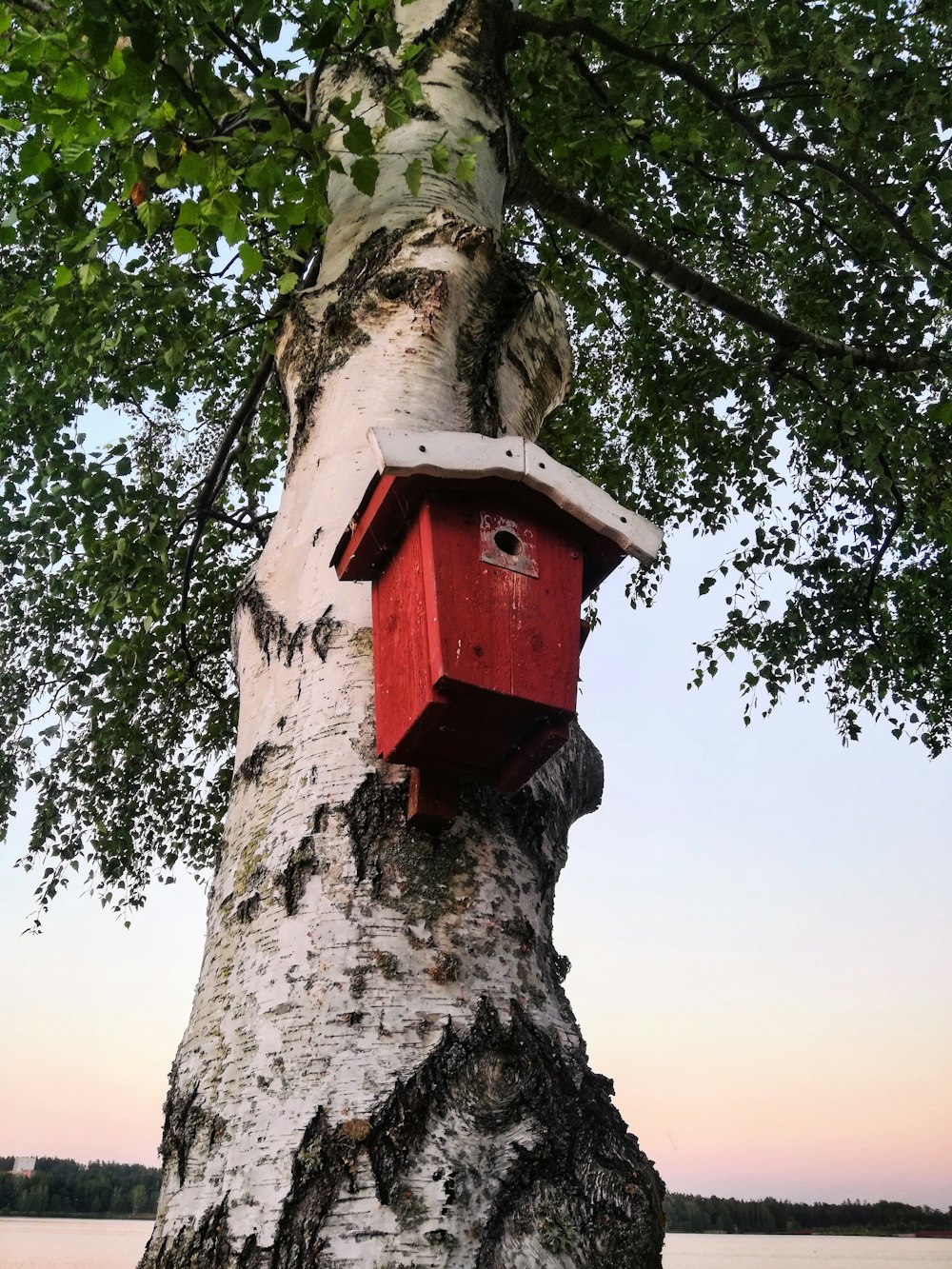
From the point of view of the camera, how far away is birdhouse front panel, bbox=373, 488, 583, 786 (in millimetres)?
1655

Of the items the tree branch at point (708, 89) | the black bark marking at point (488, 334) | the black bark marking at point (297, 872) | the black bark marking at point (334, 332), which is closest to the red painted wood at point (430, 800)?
the black bark marking at point (297, 872)

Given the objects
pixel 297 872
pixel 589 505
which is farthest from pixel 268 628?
pixel 589 505

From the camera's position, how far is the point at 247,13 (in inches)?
94.5

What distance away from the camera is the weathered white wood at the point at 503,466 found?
173cm

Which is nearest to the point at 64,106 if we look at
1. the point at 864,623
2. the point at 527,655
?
the point at 527,655

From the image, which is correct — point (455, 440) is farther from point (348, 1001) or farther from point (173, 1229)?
point (173, 1229)

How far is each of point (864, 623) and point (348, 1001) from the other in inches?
211

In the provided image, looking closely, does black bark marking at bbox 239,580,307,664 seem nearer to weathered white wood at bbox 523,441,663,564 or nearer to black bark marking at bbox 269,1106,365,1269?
weathered white wood at bbox 523,441,663,564

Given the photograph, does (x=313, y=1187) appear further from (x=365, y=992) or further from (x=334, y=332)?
(x=334, y=332)

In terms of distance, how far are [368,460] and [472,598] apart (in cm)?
76

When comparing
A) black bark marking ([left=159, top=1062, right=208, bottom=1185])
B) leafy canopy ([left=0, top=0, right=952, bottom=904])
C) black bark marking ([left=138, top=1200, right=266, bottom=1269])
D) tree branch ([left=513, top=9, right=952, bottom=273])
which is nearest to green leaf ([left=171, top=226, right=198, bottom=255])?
leafy canopy ([left=0, top=0, right=952, bottom=904])

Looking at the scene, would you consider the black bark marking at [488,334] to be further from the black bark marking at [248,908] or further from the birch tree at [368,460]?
the black bark marking at [248,908]

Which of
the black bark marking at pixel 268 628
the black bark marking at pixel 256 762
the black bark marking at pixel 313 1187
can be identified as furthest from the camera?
the black bark marking at pixel 268 628

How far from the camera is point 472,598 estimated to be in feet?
5.68
